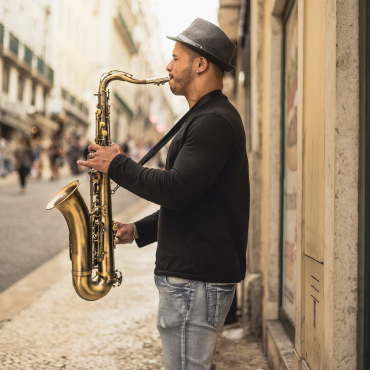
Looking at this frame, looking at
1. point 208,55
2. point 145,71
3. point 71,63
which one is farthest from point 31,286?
point 145,71

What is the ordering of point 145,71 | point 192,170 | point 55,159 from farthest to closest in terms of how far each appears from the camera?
1. point 145,71
2. point 55,159
3. point 192,170

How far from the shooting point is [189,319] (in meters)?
2.18

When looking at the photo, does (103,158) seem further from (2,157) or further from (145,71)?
(145,71)

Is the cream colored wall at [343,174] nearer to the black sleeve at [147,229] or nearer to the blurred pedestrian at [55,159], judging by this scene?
the black sleeve at [147,229]

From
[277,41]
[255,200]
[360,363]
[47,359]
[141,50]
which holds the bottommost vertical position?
[47,359]

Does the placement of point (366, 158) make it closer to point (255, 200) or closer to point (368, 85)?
point (368, 85)

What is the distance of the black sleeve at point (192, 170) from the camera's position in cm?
205

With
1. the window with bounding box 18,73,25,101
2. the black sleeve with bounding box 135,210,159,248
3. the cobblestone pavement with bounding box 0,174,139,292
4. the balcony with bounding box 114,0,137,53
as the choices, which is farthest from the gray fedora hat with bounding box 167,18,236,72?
the balcony with bounding box 114,0,137,53

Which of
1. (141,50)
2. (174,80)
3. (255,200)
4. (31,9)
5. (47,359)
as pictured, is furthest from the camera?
(141,50)

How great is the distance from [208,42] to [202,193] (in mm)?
578

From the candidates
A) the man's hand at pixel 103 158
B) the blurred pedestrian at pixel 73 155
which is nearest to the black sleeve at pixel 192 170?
the man's hand at pixel 103 158

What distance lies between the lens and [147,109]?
257 feet

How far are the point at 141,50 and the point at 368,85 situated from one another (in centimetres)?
7113

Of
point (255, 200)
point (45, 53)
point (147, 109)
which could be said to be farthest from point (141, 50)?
point (255, 200)
